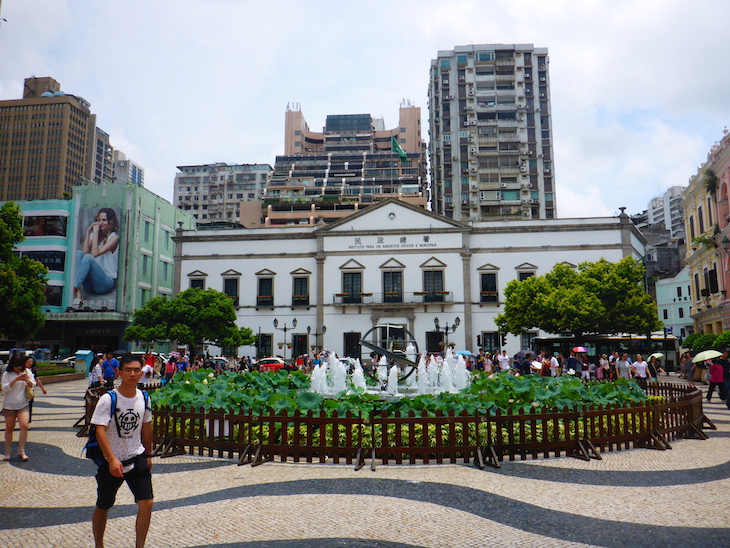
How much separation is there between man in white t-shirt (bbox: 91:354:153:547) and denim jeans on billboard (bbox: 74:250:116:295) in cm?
4089

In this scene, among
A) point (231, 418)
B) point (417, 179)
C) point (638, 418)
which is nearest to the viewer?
point (231, 418)

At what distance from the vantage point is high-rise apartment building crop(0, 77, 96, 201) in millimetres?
92000

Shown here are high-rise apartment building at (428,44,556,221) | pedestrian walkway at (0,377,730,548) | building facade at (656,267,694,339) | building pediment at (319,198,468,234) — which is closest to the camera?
pedestrian walkway at (0,377,730,548)

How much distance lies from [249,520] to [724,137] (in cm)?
2983

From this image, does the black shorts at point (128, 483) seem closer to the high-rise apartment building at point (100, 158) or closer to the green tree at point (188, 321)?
the green tree at point (188, 321)

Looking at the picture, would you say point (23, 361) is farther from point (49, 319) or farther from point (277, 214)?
point (277, 214)

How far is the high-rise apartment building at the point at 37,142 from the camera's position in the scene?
92.0 m

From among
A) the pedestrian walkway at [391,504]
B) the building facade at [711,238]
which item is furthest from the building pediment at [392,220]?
the pedestrian walkway at [391,504]

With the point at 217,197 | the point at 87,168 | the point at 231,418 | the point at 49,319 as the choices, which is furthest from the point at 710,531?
the point at 87,168

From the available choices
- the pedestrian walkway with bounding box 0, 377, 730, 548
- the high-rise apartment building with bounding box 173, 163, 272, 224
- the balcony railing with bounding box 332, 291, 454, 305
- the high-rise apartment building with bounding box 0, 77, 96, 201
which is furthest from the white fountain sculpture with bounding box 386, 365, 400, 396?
the high-rise apartment building with bounding box 0, 77, 96, 201

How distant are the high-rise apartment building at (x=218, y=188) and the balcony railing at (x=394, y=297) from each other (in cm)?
6185

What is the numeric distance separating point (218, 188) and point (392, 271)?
222 ft

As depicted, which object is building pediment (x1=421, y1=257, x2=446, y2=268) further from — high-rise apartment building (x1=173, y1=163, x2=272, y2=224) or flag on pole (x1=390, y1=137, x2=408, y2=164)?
high-rise apartment building (x1=173, y1=163, x2=272, y2=224)

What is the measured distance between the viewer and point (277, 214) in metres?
67.1
